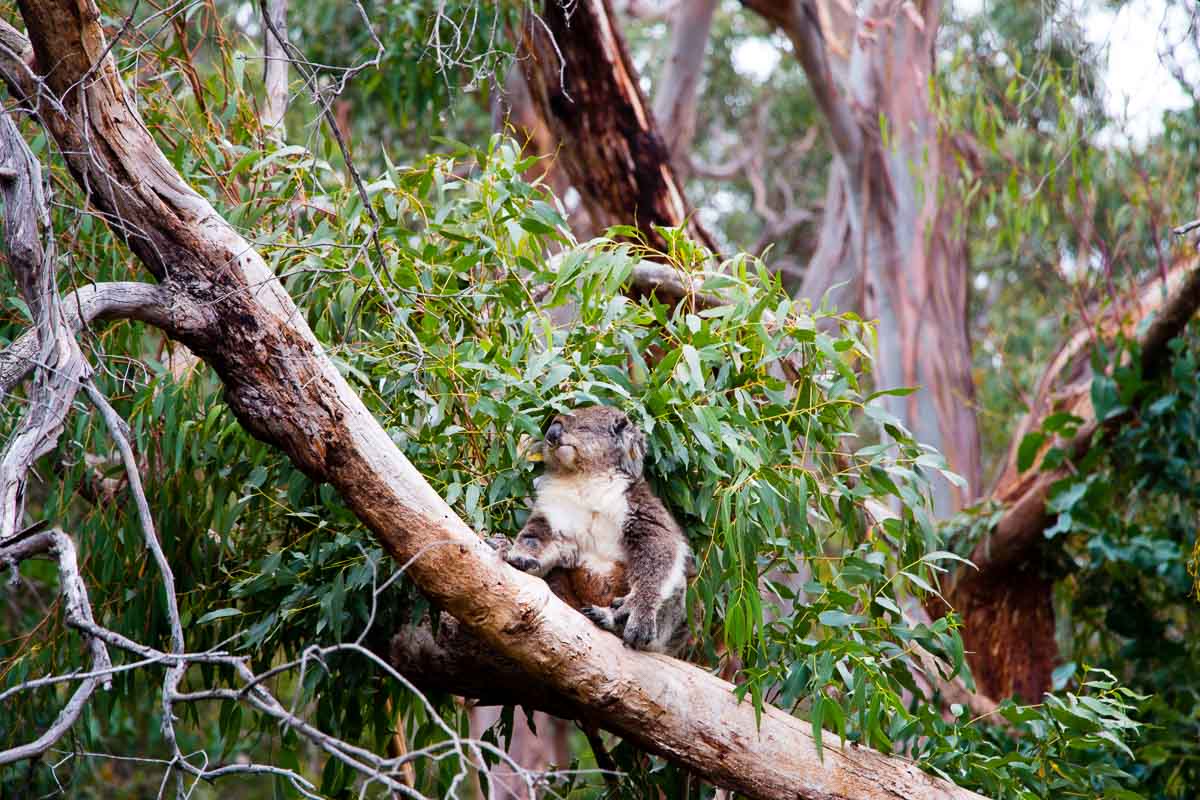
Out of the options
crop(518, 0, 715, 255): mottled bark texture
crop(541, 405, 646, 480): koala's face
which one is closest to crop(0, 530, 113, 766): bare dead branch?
crop(541, 405, 646, 480): koala's face

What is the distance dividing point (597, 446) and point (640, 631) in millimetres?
579

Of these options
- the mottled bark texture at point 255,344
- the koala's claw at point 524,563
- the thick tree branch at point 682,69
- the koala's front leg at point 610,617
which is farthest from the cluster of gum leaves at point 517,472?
the thick tree branch at point 682,69

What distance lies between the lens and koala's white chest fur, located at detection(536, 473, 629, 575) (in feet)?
11.7

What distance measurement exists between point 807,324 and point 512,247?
0.93m

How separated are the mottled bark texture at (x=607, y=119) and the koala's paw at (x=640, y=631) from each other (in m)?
3.03

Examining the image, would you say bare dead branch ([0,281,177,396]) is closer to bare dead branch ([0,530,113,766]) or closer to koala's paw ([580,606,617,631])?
bare dead branch ([0,530,113,766])

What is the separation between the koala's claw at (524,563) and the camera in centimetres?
338

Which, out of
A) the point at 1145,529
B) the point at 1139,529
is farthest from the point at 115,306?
the point at 1145,529

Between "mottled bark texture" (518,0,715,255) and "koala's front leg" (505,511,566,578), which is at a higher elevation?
"mottled bark texture" (518,0,715,255)

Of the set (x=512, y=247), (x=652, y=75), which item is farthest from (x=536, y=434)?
(x=652, y=75)

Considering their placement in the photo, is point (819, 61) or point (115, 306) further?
point (819, 61)

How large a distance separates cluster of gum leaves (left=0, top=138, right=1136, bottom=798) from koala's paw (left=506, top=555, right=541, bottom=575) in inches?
5.1

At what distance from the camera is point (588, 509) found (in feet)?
11.8

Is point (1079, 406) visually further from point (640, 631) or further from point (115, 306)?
point (115, 306)
